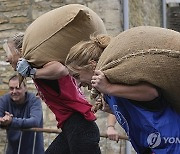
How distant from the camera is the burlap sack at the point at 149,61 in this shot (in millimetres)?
2402

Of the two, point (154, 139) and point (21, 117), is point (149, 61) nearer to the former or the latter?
point (154, 139)

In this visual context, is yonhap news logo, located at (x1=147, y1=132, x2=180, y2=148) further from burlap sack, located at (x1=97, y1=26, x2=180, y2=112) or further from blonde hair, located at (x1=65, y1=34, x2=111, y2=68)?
blonde hair, located at (x1=65, y1=34, x2=111, y2=68)

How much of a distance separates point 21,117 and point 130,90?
9.30 ft

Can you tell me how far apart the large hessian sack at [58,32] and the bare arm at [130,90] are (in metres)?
0.89

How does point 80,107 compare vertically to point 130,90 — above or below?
below

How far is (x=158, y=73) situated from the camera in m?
2.39

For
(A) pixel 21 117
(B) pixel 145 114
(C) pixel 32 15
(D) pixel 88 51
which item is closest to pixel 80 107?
→ (D) pixel 88 51

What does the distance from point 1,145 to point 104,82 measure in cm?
407

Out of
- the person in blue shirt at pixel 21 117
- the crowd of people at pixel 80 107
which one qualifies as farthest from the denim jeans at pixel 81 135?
the person in blue shirt at pixel 21 117

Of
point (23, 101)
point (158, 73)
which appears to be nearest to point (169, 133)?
point (158, 73)

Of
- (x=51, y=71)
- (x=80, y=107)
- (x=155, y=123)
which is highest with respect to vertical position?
(x=155, y=123)

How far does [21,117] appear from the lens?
509cm

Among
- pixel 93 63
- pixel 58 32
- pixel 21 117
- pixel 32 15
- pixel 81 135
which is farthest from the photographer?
pixel 32 15

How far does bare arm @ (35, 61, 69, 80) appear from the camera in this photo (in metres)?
3.43
